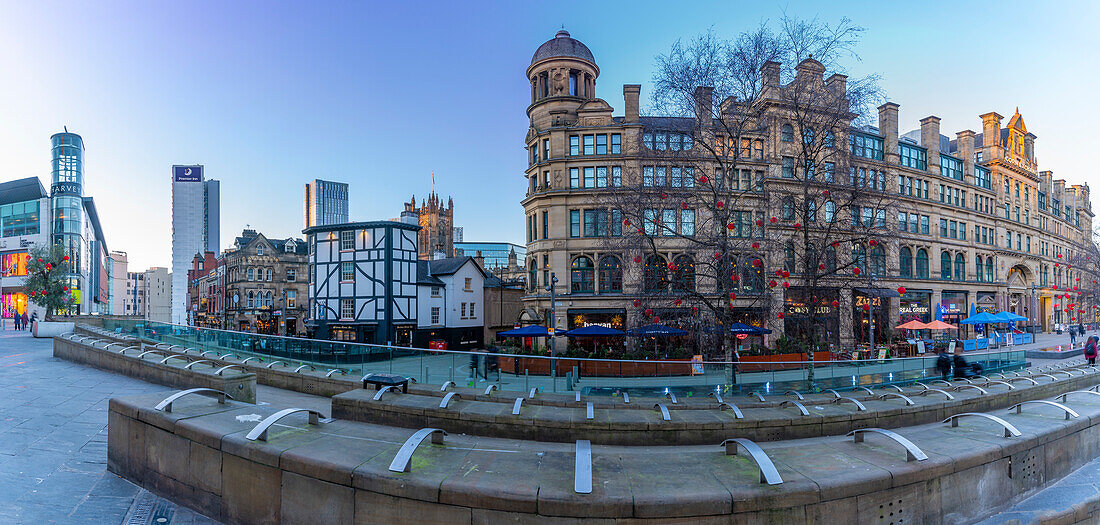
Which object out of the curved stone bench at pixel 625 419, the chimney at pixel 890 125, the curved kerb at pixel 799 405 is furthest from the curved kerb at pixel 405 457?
the chimney at pixel 890 125

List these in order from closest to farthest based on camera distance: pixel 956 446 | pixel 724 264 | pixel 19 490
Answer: pixel 19 490, pixel 956 446, pixel 724 264

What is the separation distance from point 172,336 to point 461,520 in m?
22.4

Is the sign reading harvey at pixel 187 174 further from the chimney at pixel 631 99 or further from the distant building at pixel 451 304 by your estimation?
the chimney at pixel 631 99

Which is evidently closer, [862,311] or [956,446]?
[956,446]

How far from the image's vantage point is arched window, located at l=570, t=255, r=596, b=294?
112ft

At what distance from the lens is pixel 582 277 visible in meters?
34.2

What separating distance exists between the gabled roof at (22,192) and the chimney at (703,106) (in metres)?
119

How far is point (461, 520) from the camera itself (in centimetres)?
436

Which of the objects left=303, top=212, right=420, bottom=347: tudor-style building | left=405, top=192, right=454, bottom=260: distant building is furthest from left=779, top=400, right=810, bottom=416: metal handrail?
left=405, top=192, right=454, bottom=260: distant building

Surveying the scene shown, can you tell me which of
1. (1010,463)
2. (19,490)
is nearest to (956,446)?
(1010,463)

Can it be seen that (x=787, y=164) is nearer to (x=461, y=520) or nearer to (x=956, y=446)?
(x=956, y=446)

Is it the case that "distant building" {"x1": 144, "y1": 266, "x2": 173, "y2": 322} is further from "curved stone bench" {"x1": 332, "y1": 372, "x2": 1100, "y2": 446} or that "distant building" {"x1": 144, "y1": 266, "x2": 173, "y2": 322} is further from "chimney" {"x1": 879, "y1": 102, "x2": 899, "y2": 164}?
"chimney" {"x1": 879, "y1": 102, "x2": 899, "y2": 164}

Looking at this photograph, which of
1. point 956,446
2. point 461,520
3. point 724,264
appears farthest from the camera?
point 724,264

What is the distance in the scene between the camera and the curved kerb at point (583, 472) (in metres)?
4.29
